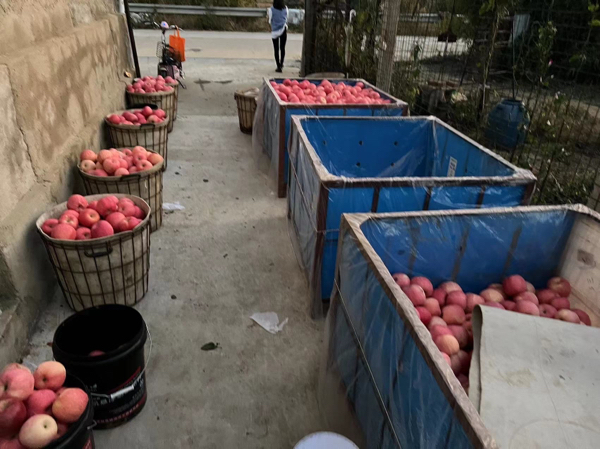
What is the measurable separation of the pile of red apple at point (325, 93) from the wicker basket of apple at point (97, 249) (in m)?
2.28

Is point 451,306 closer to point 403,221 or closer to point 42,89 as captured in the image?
point 403,221

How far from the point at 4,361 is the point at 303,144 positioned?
6.74 ft

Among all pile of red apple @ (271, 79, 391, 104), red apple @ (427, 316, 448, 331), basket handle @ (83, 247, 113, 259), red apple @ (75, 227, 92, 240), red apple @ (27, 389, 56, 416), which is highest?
pile of red apple @ (271, 79, 391, 104)

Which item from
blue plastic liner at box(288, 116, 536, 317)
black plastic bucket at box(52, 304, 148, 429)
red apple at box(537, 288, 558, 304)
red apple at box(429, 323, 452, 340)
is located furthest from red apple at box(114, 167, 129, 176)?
red apple at box(537, 288, 558, 304)

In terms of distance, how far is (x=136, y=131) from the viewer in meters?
4.15

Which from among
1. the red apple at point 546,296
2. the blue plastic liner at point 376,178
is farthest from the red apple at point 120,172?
the red apple at point 546,296

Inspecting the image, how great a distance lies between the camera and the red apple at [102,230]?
2.46 m

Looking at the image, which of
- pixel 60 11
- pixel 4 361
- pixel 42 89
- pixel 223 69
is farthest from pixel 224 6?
pixel 4 361

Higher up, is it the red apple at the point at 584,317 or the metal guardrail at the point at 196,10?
the metal guardrail at the point at 196,10

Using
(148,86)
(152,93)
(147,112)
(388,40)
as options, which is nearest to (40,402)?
(147,112)

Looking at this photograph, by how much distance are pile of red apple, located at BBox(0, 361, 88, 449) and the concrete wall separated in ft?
2.25

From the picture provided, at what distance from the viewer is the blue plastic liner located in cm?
239

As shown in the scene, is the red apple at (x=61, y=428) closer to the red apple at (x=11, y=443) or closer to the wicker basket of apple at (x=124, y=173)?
the red apple at (x=11, y=443)

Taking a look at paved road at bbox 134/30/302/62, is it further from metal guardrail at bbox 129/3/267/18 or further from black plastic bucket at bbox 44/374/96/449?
black plastic bucket at bbox 44/374/96/449
